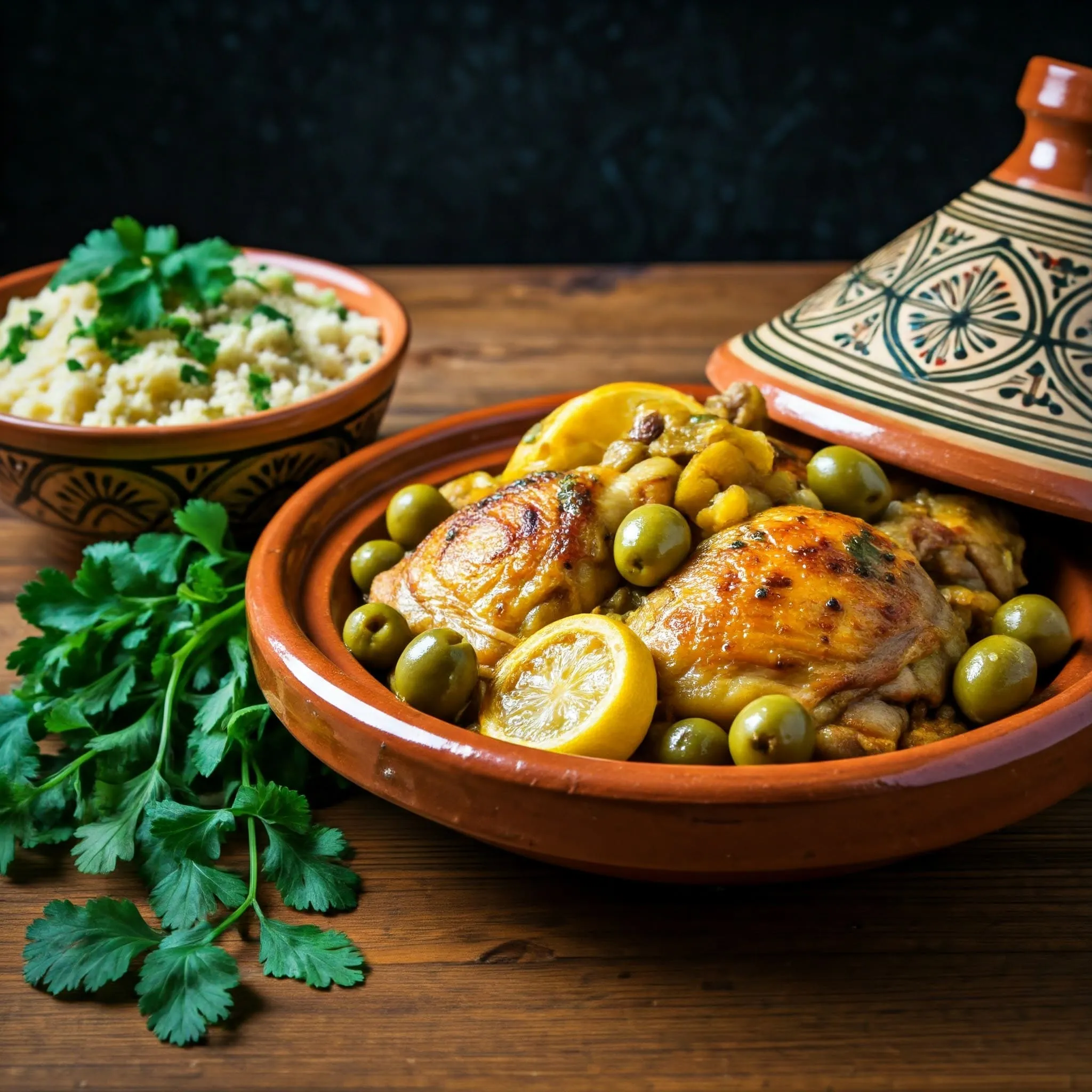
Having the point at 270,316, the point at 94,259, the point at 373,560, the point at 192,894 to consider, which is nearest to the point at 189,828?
the point at 192,894

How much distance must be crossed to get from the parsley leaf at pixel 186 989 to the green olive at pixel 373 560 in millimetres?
752

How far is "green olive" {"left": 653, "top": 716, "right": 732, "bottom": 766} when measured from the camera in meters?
1.77

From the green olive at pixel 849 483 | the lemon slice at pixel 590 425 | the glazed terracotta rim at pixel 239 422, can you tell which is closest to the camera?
the green olive at pixel 849 483

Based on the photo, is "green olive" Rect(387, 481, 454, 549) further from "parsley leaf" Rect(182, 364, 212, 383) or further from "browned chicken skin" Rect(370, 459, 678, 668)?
"parsley leaf" Rect(182, 364, 212, 383)

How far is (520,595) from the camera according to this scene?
6.58 ft

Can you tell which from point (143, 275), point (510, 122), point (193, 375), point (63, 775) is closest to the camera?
point (63, 775)

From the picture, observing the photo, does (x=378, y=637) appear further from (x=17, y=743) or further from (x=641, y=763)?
(x=17, y=743)

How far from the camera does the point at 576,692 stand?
182 centimetres

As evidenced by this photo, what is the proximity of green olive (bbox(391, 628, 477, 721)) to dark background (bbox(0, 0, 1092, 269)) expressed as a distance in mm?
4501

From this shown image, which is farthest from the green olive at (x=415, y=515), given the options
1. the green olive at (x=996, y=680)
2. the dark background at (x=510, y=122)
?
the dark background at (x=510, y=122)

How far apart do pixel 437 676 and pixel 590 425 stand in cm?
63

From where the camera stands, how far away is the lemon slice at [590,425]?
2.29m

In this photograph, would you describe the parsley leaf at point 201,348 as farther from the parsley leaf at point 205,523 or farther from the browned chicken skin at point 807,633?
the browned chicken skin at point 807,633

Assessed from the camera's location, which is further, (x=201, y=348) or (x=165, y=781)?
(x=201, y=348)
